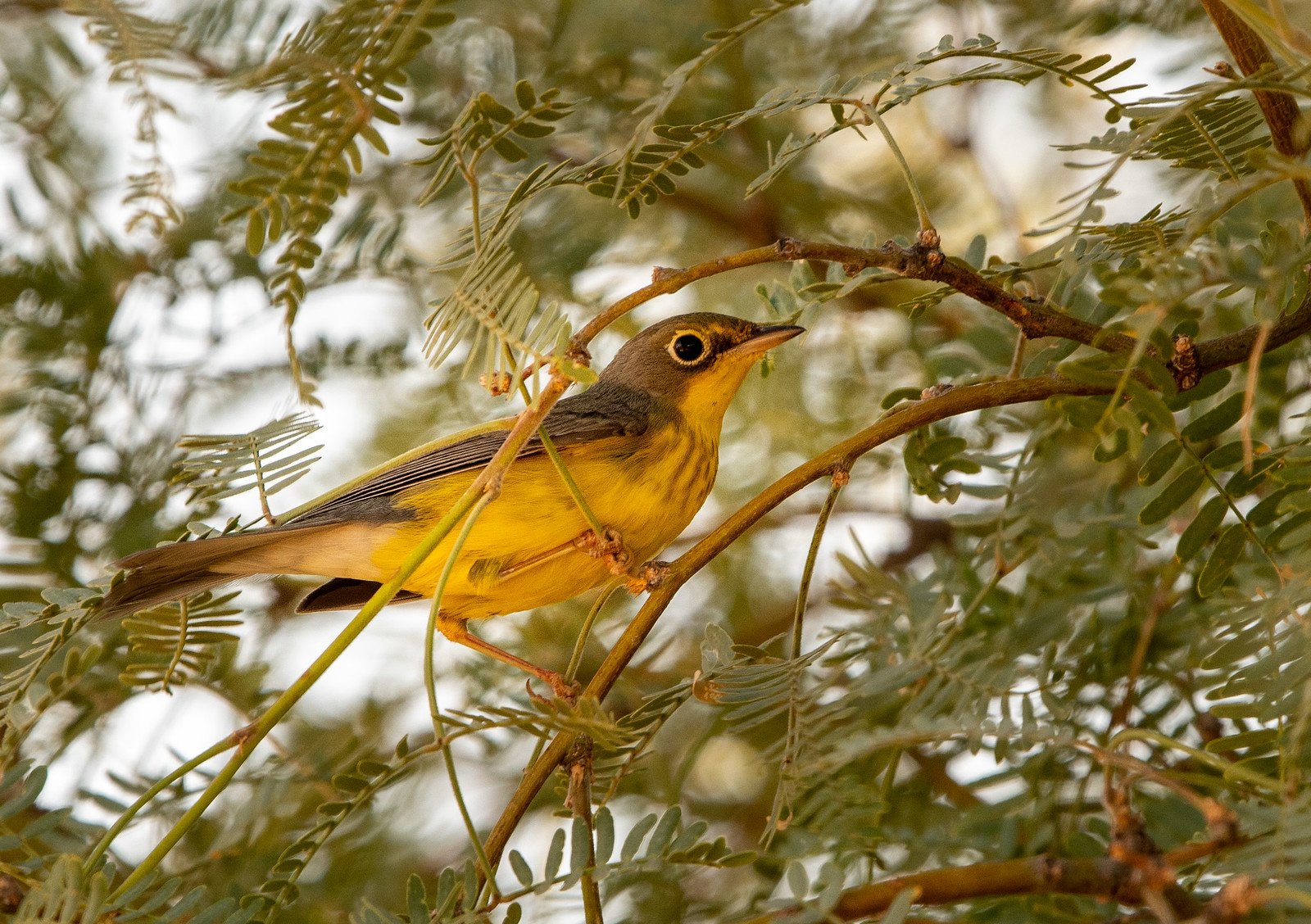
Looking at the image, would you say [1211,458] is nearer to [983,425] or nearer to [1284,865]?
[1284,865]

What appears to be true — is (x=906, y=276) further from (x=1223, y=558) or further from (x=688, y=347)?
(x=688, y=347)

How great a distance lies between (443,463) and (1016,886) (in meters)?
2.12

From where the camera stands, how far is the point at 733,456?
15.8 ft

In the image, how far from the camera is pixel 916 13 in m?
4.76

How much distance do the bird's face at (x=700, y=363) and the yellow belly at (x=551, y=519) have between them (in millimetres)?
218

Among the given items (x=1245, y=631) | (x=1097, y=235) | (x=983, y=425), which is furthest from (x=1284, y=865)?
(x=983, y=425)

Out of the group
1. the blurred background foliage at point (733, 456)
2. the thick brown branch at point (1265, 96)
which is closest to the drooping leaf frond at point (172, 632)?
the blurred background foliage at point (733, 456)

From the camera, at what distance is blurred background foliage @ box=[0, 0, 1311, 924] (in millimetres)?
1844

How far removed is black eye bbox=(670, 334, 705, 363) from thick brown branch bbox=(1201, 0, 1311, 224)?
2074mm

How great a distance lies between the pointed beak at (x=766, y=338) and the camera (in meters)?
3.36

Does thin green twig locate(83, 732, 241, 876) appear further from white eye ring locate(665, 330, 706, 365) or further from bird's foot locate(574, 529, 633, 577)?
white eye ring locate(665, 330, 706, 365)

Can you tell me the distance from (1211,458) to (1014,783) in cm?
137

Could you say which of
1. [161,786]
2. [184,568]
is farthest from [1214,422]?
[184,568]

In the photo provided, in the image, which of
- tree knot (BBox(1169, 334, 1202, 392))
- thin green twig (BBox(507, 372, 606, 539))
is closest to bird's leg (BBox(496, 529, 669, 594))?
thin green twig (BBox(507, 372, 606, 539))
